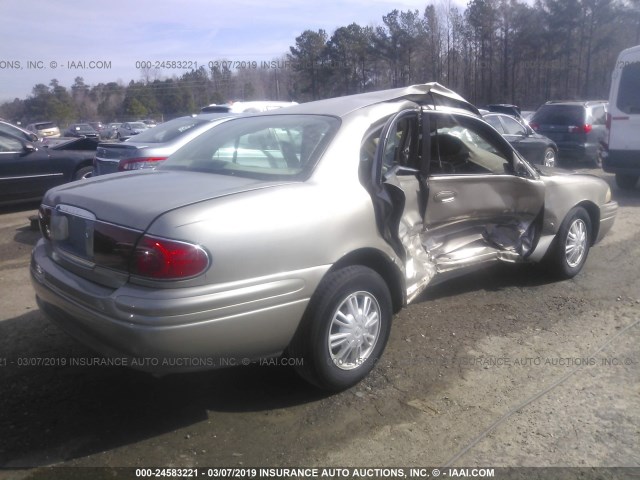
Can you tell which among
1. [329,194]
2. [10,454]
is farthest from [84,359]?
[329,194]

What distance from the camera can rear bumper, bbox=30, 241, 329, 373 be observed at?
267 cm

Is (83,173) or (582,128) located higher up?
(582,128)

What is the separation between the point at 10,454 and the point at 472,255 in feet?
10.8

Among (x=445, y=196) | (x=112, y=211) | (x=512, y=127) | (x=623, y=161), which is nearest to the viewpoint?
(x=112, y=211)

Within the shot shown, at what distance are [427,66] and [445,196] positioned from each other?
2179 cm

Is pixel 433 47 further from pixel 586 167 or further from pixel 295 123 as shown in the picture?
pixel 295 123

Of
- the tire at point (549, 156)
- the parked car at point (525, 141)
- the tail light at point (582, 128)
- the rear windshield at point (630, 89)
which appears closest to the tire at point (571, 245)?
the rear windshield at point (630, 89)

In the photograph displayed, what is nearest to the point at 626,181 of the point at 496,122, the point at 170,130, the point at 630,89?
the point at 630,89

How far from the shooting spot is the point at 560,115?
48.9ft

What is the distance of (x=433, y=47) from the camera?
24391 mm

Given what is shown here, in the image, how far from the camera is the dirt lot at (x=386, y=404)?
2875mm

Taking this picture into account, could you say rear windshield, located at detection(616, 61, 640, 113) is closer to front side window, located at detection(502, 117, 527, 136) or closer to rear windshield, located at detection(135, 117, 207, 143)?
front side window, located at detection(502, 117, 527, 136)

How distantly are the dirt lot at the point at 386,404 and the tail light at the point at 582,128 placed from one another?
35.4 feet

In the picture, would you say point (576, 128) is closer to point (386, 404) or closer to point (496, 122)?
point (496, 122)
